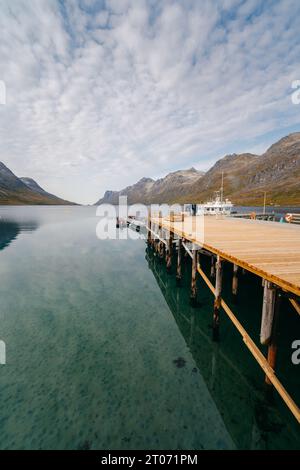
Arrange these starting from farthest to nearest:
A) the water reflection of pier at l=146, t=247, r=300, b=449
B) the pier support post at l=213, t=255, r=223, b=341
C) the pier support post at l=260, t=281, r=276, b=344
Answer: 1. the pier support post at l=213, t=255, r=223, b=341
2. the pier support post at l=260, t=281, r=276, b=344
3. the water reflection of pier at l=146, t=247, r=300, b=449

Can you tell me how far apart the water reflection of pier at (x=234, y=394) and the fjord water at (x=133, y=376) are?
3cm

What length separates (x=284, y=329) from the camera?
33.2 feet

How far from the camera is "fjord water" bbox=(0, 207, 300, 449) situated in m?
5.58

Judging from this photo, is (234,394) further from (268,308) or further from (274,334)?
(268,308)

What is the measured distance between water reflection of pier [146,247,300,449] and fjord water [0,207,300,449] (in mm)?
27

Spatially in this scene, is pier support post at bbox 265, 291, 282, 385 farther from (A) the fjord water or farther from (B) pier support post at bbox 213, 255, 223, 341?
(B) pier support post at bbox 213, 255, 223, 341

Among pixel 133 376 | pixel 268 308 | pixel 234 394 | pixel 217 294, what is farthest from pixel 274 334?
pixel 133 376

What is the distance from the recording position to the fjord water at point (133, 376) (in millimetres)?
5578

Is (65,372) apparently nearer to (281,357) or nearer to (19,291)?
(281,357)

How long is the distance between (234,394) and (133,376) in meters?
3.21

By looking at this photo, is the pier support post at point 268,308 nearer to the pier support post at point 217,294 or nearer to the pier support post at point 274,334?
the pier support post at point 274,334

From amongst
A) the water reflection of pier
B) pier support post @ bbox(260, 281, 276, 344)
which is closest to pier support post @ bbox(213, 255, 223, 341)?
the water reflection of pier

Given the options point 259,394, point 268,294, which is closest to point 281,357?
point 259,394
